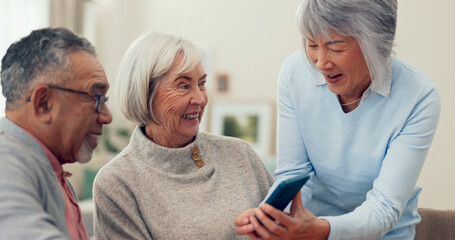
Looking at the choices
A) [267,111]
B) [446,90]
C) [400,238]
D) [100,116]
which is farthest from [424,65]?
[100,116]

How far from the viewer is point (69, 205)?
143 centimetres

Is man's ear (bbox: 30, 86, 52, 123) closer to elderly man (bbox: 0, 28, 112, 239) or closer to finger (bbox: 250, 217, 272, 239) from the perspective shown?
elderly man (bbox: 0, 28, 112, 239)

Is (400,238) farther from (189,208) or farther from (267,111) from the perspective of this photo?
(267,111)

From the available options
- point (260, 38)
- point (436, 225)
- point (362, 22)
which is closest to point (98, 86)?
point (362, 22)

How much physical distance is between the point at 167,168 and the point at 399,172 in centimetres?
79

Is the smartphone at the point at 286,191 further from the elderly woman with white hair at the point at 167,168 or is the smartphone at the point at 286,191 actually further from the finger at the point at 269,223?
the elderly woman with white hair at the point at 167,168

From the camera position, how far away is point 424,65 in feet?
15.3

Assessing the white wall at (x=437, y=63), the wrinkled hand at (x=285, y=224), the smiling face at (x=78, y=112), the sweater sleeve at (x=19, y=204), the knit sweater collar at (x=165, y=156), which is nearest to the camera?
the sweater sleeve at (x=19, y=204)

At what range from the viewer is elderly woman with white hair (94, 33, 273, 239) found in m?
1.71

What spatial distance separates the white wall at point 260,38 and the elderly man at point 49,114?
3.37m

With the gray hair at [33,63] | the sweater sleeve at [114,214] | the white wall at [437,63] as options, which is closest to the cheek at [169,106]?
the sweater sleeve at [114,214]

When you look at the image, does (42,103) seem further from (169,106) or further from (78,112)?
(169,106)

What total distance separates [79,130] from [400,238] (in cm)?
116

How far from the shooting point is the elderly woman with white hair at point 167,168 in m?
1.71
